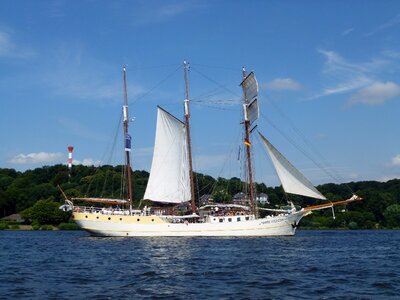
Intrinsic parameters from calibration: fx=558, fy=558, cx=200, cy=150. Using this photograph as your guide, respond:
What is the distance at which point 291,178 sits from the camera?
67812mm

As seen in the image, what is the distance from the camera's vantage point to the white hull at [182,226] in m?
71.1

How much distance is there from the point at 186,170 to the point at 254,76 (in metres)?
15.6

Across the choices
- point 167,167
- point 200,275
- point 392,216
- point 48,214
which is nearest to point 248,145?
point 167,167

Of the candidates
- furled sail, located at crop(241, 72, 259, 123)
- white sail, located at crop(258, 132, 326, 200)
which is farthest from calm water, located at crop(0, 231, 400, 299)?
furled sail, located at crop(241, 72, 259, 123)

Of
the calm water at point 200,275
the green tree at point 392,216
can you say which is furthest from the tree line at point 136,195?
the calm water at point 200,275

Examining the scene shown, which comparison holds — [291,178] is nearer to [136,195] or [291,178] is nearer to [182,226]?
[182,226]

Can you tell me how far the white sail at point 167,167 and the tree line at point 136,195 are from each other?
24.7m

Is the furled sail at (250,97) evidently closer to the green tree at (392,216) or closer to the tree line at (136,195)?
the tree line at (136,195)

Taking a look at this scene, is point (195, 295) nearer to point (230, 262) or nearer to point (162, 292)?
point (162, 292)

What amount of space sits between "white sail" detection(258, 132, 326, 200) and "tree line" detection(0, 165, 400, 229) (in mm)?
30837

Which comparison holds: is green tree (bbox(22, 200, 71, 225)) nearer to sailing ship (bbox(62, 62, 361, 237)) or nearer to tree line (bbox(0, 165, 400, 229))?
tree line (bbox(0, 165, 400, 229))

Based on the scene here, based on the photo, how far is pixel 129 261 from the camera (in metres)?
38.0

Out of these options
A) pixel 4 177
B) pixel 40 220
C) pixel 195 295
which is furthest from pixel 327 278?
pixel 4 177

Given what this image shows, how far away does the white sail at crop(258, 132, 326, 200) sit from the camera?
6714cm
